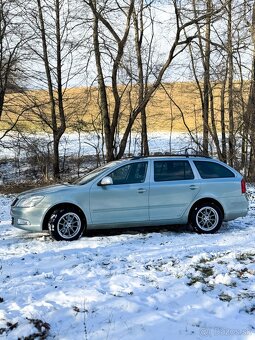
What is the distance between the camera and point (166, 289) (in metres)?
5.34

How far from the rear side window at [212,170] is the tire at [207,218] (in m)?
0.68

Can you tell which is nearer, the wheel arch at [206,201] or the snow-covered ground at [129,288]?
the snow-covered ground at [129,288]

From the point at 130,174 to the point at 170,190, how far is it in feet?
2.94

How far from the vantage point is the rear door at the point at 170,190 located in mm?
9039

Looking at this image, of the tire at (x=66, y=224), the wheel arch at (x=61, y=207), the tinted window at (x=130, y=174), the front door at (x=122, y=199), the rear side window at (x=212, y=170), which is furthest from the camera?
the rear side window at (x=212, y=170)

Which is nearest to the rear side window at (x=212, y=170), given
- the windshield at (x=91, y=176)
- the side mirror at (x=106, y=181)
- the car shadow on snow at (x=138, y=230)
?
the car shadow on snow at (x=138, y=230)

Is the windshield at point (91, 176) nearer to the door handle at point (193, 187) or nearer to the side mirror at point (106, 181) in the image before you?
the side mirror at point (106, 181)

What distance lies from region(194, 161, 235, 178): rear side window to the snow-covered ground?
156cm

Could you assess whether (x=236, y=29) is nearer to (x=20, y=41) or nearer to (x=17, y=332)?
(x=20, y=41)

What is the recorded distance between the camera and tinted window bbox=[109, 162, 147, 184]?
8984mm

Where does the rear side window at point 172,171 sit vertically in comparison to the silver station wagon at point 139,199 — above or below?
above

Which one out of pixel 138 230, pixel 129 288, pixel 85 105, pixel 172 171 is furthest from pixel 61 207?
pixel 85 105

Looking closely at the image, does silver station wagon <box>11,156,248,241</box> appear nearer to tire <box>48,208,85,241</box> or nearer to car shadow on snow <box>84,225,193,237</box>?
tire <box>48,208,85,241</box>

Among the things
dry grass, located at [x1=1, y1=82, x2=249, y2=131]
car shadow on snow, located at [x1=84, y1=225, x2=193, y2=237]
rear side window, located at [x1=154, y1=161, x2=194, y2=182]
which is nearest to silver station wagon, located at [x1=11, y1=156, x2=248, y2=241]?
rear side window, located at [x1=154, y1=161, x2=194, y2=182]
